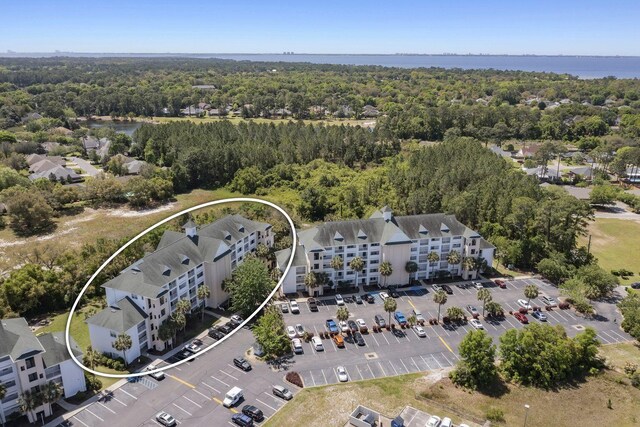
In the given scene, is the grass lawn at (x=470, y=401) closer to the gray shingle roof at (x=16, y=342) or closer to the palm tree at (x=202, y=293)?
the palm tree at (x=202, y=293)

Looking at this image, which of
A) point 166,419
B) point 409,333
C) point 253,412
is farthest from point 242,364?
point 409,333

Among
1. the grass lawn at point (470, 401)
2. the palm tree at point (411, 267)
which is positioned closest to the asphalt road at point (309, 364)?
the grass lawn at point (470, 401)

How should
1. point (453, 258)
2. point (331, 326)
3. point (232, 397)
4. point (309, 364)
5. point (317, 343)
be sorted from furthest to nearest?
point (453, 258) → point (331, 326) → point (317, 343) → point (309, 364) → point (232, 397)

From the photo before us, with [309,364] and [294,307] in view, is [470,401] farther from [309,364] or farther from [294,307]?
[294,307]

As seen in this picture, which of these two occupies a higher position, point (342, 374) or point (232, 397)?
point (232, 397)

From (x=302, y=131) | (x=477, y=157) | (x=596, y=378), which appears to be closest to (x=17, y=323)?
(x=596, y=378)
